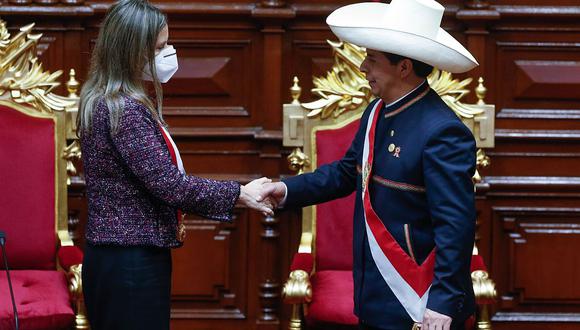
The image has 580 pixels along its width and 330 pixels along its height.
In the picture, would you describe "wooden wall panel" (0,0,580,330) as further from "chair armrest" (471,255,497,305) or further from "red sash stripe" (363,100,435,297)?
"red sash stripe" (363,100,435,297)

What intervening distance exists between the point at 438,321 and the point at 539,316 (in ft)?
6.84

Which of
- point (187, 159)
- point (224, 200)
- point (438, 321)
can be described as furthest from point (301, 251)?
point (438, 321)

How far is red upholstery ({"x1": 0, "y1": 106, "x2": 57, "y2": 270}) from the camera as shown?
13.3 ft

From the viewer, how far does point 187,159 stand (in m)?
4.63

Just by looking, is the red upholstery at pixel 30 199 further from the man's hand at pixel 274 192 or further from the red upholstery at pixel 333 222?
the man's hand at pixel 274 192

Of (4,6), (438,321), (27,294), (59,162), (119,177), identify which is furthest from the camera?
(4,6)

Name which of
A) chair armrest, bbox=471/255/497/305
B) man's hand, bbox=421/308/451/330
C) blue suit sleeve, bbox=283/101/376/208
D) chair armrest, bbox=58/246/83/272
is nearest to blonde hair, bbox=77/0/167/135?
blue suit sleeve, bbox=283/101/376/208

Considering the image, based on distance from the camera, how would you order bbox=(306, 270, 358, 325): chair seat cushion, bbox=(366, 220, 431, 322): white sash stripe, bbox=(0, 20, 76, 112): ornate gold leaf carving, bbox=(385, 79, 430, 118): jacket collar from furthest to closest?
bbox=(0, 20, 76, 112): ornate gold leaf carving < bbox=(306, 270, 358, 325): chair seat cushion < bbox=(385, 79, 430, 118): jacket collar < bbox=(366, 220, 431, 322): white sash stripe

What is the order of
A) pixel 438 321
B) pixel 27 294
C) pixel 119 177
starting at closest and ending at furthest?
pixel 438 321
pixel 119 177
pixel 27 294

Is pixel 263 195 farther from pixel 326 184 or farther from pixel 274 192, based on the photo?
pixel 326 184

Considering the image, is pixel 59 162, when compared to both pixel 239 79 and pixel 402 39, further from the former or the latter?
pixel 402 39

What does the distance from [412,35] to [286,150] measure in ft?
5.97

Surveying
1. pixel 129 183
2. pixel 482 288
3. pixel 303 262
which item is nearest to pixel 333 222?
pixel 303 262

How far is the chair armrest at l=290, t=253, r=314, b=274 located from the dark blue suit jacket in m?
1.06
